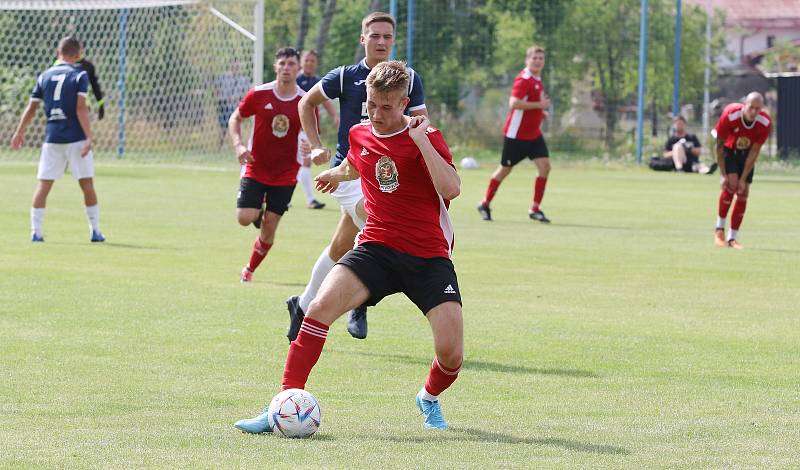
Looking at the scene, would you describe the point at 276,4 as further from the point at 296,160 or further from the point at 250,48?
the point at 296,160

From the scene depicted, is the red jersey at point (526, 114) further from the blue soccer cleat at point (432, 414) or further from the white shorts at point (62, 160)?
the blue soccer cleat at point (432, 414)

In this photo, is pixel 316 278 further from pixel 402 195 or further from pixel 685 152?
pixel 685 152

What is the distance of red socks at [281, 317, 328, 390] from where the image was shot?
6.52m

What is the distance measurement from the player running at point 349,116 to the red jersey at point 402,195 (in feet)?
6.26

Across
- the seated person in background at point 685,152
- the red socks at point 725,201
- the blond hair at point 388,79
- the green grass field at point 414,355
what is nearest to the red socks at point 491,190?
the green grass field at point 414,355

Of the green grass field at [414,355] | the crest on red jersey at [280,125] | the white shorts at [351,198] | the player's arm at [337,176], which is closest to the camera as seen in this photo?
the green grass field at [414,355]

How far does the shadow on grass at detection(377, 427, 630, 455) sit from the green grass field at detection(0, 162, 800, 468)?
19 millimetres

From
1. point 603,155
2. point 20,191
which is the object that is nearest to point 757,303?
point 20,191

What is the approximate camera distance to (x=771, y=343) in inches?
377

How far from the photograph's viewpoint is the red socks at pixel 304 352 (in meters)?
6.52

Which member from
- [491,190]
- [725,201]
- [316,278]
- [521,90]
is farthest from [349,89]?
[521,90]

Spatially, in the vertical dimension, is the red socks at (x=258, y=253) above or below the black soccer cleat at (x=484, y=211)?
above

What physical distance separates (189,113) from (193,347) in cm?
2279

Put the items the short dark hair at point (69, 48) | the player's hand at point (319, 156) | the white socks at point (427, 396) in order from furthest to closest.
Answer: the short dark hair at point (69, 48) → the player's hand at point (319, 156) → the white socks at point (427, 396)
